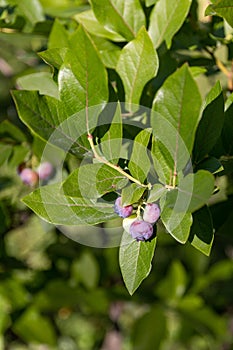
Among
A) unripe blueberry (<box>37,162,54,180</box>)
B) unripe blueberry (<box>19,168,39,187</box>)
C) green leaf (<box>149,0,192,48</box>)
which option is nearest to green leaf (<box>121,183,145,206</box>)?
green leaf (<box>149,0,192,48</box>)

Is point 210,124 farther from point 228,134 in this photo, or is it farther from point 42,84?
point 42,84

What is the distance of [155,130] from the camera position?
56 centimetres

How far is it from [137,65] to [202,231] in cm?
22

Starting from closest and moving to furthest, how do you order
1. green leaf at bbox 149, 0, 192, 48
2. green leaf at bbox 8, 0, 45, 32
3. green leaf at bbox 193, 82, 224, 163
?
green leaf at bbox 193, 82, 224, 163 → green leaf at bbox 149, 0, 192, 48 → green leaf at bbox 8, 0, 45, 32

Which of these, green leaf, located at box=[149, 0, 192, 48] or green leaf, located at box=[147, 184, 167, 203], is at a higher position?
green leaf, located at box=[149, 0, 192, 48]

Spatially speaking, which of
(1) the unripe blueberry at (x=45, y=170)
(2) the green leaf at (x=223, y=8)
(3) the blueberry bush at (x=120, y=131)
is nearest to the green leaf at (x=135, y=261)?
(3) the blueberry bush at (x=120, y=131)

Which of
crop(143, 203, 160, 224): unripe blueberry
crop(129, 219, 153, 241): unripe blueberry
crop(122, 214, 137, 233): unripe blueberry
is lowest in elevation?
crop(122, 214, 137, 233): unripe blueberry

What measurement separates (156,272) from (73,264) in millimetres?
289

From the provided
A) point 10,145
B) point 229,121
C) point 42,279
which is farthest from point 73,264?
point 229,121

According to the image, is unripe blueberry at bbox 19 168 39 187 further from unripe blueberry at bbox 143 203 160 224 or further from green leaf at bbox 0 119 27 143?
unripe blueberry at bbox 143 203 160 224

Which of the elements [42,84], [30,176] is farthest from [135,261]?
[30,176]

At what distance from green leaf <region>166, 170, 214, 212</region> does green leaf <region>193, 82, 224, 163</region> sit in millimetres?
75

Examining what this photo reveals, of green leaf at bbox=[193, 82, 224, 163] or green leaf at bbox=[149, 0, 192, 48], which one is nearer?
green leaf at bbox=[193, 82, 224, 163]

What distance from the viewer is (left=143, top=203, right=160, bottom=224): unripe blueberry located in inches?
22.6
